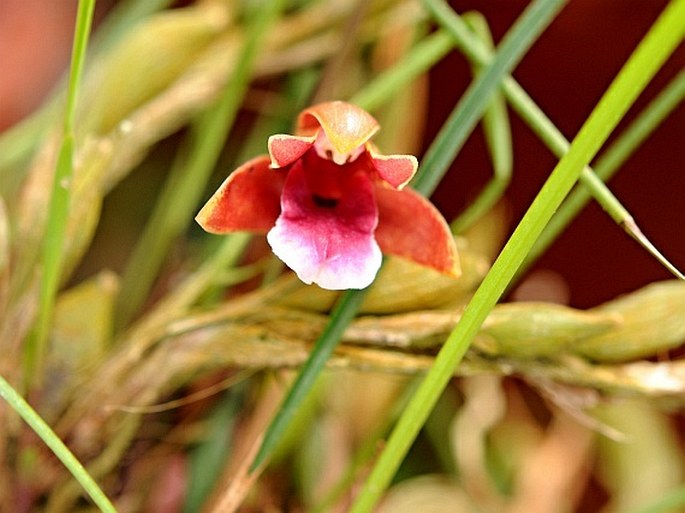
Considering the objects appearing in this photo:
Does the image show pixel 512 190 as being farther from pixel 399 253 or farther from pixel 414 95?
pixel 399 253

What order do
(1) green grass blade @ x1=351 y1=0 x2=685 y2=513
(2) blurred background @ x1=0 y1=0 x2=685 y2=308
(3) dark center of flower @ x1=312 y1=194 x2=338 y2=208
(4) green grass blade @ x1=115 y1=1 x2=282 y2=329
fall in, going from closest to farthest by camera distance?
(1) green grass blade @ x1=351 y1=0 x2=685 y2=513
(3) dark center of flower @ x1=312 y1=194 x2=338 y2=208
(4) green grass blade @ x1=115 y1=1 x2=282 y2=329
(2) blurred background @ x1=0 y1=0 x2=685 y2=308

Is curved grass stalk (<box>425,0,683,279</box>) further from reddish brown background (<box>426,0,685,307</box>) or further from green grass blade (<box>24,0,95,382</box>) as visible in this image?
reddish brown background (<box>426,0,685,307</box>)

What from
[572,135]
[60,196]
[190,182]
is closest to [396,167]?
[60,196]

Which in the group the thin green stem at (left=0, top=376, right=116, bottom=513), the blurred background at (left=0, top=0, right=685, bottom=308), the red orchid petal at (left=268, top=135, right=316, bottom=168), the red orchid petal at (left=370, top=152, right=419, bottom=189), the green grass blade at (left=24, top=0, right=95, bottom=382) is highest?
the blurred background at (left=0, top=0, right=685, bottom=308)

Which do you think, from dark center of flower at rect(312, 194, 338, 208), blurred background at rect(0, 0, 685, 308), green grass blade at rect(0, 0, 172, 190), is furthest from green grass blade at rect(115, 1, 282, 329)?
blurred background at rect(0, 0, 685, 308)

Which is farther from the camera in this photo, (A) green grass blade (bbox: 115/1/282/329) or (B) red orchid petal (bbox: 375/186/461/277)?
(A) green grass blade (bbox: 115/1/282/329)

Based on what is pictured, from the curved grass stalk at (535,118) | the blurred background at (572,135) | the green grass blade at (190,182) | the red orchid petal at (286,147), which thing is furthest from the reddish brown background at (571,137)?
the red orchid petal at (286,147)
